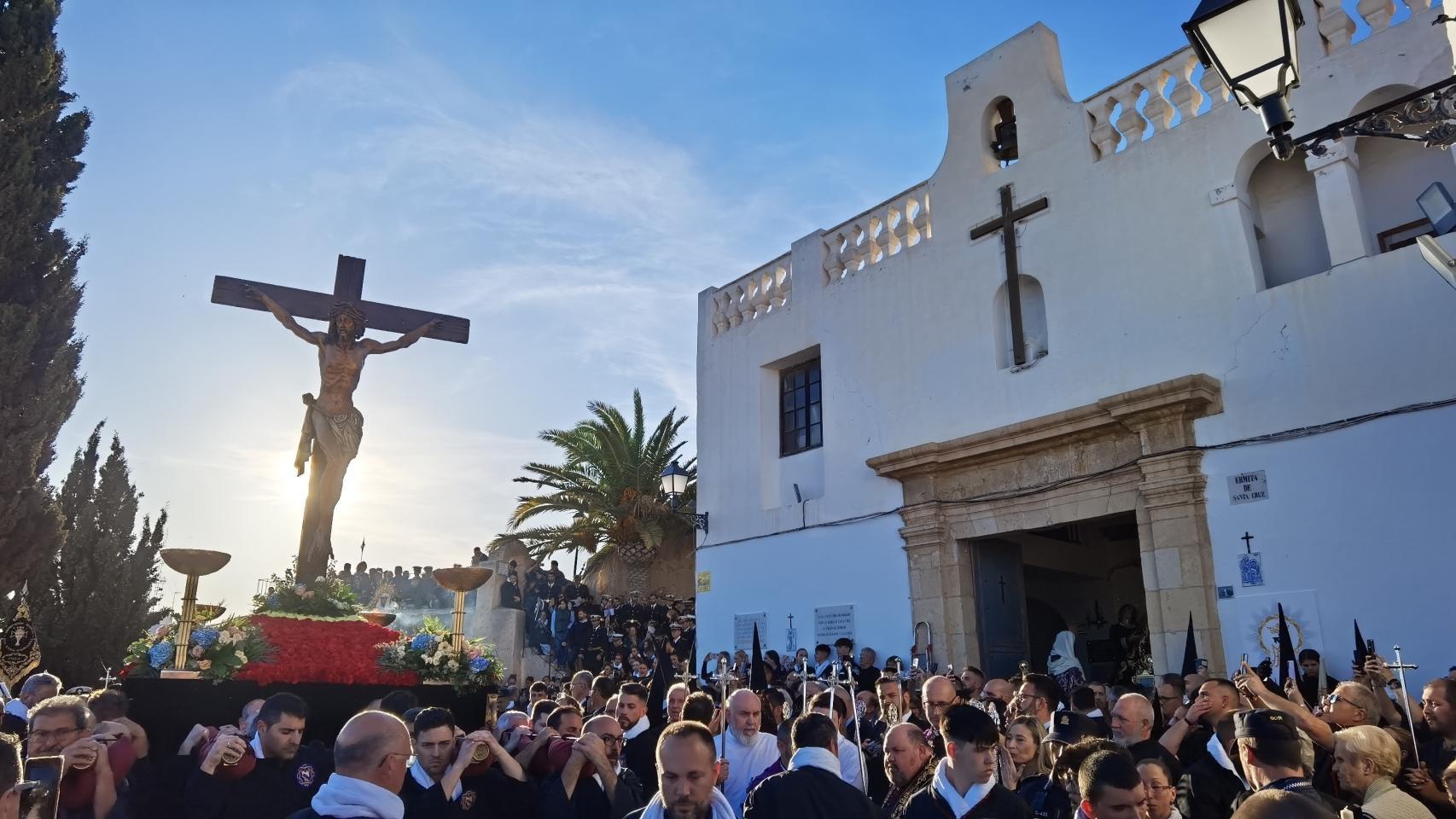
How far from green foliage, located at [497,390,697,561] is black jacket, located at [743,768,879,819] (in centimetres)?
1815

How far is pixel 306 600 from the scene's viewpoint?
23.9 ft

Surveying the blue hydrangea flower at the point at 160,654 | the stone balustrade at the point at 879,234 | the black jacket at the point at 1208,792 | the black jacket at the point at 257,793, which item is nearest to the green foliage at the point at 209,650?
the blue hydrangea flower at the point at 160,654

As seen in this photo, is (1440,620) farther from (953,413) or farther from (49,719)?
(49,719)

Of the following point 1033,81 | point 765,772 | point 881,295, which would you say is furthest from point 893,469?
point 765,772

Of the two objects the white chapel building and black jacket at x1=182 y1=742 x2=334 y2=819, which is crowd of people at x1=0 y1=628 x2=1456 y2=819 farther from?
the white chapel building

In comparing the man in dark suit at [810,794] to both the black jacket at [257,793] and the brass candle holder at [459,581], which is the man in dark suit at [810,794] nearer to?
the black jacket at [257,793]

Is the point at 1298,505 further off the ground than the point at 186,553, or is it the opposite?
the point at 1298,505

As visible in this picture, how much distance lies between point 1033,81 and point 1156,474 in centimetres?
530

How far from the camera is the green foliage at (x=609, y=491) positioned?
2217 centimetres

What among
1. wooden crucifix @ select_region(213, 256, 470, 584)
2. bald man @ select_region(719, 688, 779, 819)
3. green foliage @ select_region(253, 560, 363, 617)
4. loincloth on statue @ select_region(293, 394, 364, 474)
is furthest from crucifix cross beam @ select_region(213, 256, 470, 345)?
bald man @ select_region(719, 688, 779, 819)

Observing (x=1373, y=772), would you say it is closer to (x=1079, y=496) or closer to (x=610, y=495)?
(x=1079, y=496)

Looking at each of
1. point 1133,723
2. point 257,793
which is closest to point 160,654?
point 257,793

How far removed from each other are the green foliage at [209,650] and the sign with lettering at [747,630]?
7793 millimetres

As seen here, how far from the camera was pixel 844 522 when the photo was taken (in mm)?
12555
